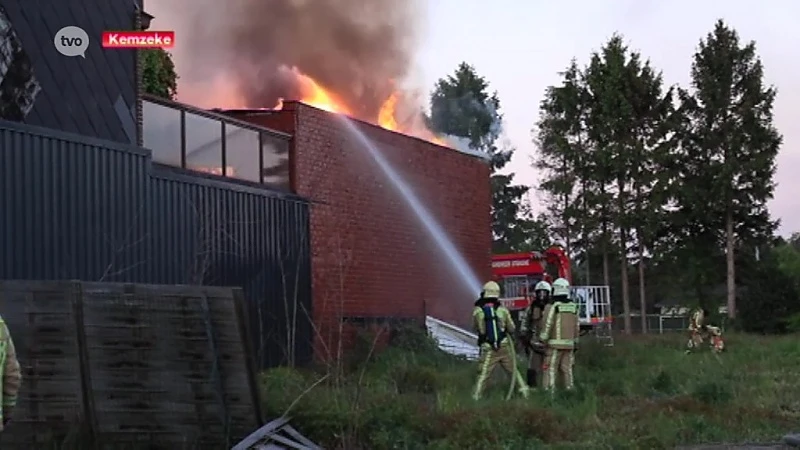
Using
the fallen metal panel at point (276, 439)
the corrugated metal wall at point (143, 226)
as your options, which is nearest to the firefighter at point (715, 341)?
the corrugated metal wall at point (143, 226)

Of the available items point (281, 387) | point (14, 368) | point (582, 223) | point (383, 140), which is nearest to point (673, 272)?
point (582, 223)

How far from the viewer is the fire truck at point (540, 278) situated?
27.1 m

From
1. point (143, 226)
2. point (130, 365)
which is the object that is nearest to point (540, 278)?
point (143, 226)

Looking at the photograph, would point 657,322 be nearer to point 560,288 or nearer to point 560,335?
point 560,288

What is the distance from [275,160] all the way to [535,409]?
8.66 m

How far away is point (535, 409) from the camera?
10.8m

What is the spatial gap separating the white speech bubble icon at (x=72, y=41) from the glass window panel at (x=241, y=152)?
3642 mm

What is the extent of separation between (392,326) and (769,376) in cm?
710

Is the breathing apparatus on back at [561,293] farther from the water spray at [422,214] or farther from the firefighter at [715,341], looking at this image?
the firefighter at [715,341]

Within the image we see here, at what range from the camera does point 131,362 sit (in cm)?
894

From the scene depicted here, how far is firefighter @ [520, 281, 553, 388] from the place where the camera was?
15758 millimetres

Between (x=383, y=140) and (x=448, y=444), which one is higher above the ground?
(x=383, y=140)

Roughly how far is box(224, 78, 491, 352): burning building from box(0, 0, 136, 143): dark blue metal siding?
4104mm

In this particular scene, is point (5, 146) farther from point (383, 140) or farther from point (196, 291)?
point (383, 140)
